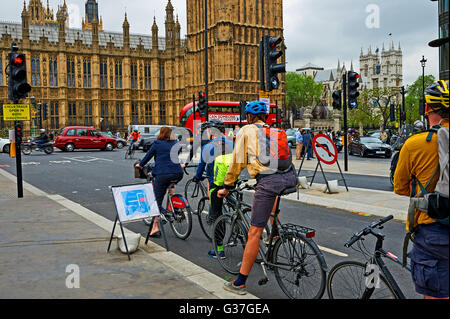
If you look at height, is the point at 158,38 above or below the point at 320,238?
above

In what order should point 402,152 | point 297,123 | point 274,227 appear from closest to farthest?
point 402,152 < point 274,227 < point 297,123

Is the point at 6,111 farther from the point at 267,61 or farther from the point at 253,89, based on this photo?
the point at 253,89

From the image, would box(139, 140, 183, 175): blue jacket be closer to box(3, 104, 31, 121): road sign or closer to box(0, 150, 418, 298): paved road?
box(0, 150, 418, 298): paved road

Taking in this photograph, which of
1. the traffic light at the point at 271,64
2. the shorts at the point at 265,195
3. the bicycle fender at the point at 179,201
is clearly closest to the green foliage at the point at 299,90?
the traffic light at the point at 271,64

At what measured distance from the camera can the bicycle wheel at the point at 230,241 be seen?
485 centimetres

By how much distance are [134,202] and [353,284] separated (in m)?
3.26

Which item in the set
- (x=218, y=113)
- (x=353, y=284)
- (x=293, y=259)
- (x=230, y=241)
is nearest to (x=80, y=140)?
(x=218, y=113)

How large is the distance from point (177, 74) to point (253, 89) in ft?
35.1

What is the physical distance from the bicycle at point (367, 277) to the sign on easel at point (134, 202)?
2.96 metres

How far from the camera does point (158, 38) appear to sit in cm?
6081

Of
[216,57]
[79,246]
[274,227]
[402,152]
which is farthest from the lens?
[216,57]

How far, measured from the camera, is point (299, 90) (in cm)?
10875

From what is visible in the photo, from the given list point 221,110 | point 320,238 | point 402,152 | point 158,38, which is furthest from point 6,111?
point 158,38

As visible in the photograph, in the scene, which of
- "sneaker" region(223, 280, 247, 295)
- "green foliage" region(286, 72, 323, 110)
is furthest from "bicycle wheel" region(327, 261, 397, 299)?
"green foliage" region(286, 72, 323, 110)
